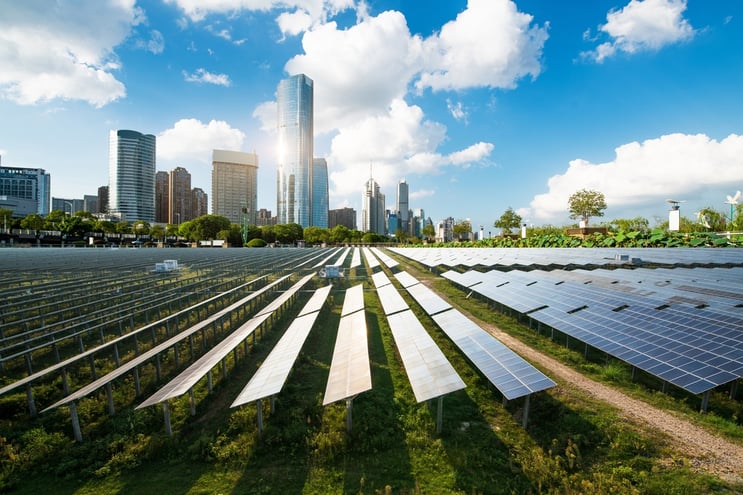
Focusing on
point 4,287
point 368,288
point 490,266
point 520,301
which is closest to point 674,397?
point 520,301

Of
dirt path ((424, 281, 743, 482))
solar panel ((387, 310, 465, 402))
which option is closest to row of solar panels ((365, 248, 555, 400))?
solar panel ((387, 310, 465, 402))

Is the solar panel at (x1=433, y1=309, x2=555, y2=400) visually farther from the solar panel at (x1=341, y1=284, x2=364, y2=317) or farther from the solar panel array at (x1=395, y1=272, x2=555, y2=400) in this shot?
the solar panel at (x1=341, y1=284, x2=364, y2=317)

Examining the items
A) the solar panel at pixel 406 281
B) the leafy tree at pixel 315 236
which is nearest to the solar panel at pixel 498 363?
the solar panel at pixel 406 281

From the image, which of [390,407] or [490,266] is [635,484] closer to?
[390,407]

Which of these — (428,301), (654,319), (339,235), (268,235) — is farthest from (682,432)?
(339,235)

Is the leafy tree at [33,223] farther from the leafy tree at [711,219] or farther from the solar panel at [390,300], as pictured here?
the leafy tree at [711,219]
